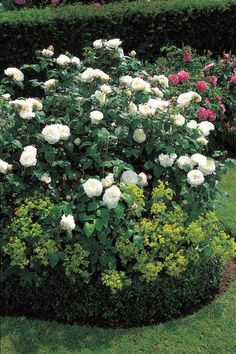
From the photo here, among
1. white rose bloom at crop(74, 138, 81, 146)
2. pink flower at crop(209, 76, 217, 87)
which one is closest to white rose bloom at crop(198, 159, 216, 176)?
white rose bloom at crop(74, 138, 81, 146)

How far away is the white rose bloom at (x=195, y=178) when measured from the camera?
14.8ft

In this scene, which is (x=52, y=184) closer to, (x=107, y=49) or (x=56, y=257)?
(x=56, y=257)

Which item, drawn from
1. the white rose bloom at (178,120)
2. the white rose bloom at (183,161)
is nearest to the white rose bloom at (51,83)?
the white rose bloom at (178,120)

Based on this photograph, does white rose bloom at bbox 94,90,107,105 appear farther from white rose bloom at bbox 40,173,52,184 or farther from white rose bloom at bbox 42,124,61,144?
white rose bloom at bbox 40,173,52,184

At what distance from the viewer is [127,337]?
14.2 feet

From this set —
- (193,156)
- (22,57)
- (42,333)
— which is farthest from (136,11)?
(42,333)

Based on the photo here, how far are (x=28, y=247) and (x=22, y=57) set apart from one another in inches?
147

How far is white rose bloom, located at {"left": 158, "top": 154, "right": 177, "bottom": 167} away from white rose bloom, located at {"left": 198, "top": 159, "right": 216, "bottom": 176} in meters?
0.19

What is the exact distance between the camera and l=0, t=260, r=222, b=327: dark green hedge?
4.42 metres

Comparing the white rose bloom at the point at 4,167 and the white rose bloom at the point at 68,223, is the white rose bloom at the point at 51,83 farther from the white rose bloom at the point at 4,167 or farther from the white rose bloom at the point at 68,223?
the white rose bloom at the point at 68,223

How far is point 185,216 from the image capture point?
4.57 metres

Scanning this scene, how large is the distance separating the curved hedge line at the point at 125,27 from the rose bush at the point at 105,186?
8.31 ft

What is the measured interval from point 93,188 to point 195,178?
2.30 feet

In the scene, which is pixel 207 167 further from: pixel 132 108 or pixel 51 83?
pixel 51 83
